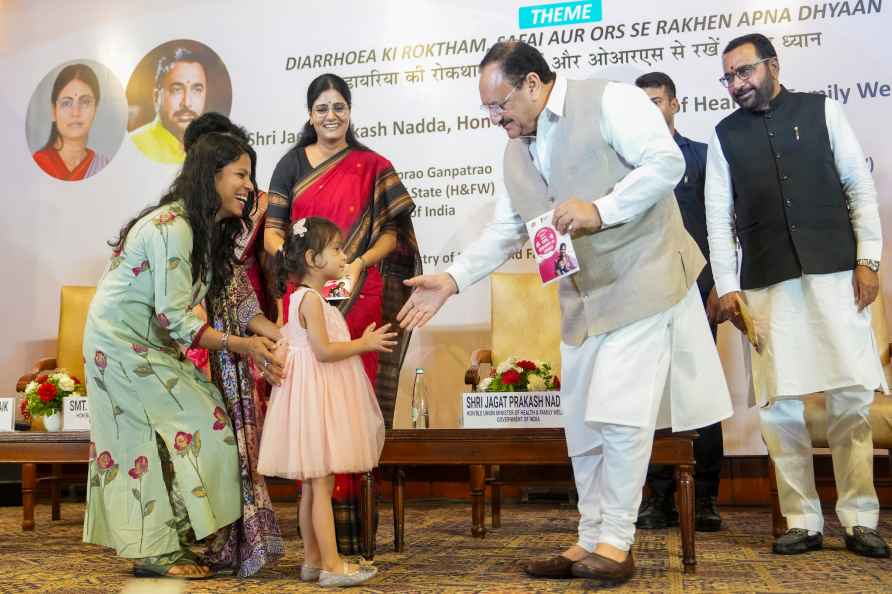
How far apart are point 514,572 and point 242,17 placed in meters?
3.82

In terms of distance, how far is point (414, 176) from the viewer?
505 centimetres

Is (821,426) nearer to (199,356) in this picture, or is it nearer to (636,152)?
(636,152)

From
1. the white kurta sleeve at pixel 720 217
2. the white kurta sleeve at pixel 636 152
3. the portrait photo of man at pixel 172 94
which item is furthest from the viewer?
the portrait photo of man at pixel 172 94

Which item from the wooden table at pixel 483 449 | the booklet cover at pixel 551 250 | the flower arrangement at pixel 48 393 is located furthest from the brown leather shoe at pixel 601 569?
the flower arrangement at pixel 48 393

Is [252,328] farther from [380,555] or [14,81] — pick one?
[14,81]

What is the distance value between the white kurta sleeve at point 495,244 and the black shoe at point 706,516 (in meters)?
1.47

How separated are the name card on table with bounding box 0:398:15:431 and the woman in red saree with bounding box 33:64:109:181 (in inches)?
78.4

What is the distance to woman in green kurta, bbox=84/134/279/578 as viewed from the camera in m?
2.64

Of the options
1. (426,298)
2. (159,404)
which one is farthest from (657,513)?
(159,404)

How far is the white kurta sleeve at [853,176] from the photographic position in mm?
3145

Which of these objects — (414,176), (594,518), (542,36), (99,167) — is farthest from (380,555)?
(99,167)

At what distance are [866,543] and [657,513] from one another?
96 cm

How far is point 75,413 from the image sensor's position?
3863mm

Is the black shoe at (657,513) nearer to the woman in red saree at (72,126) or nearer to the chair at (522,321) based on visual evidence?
the chair at (522,321)
